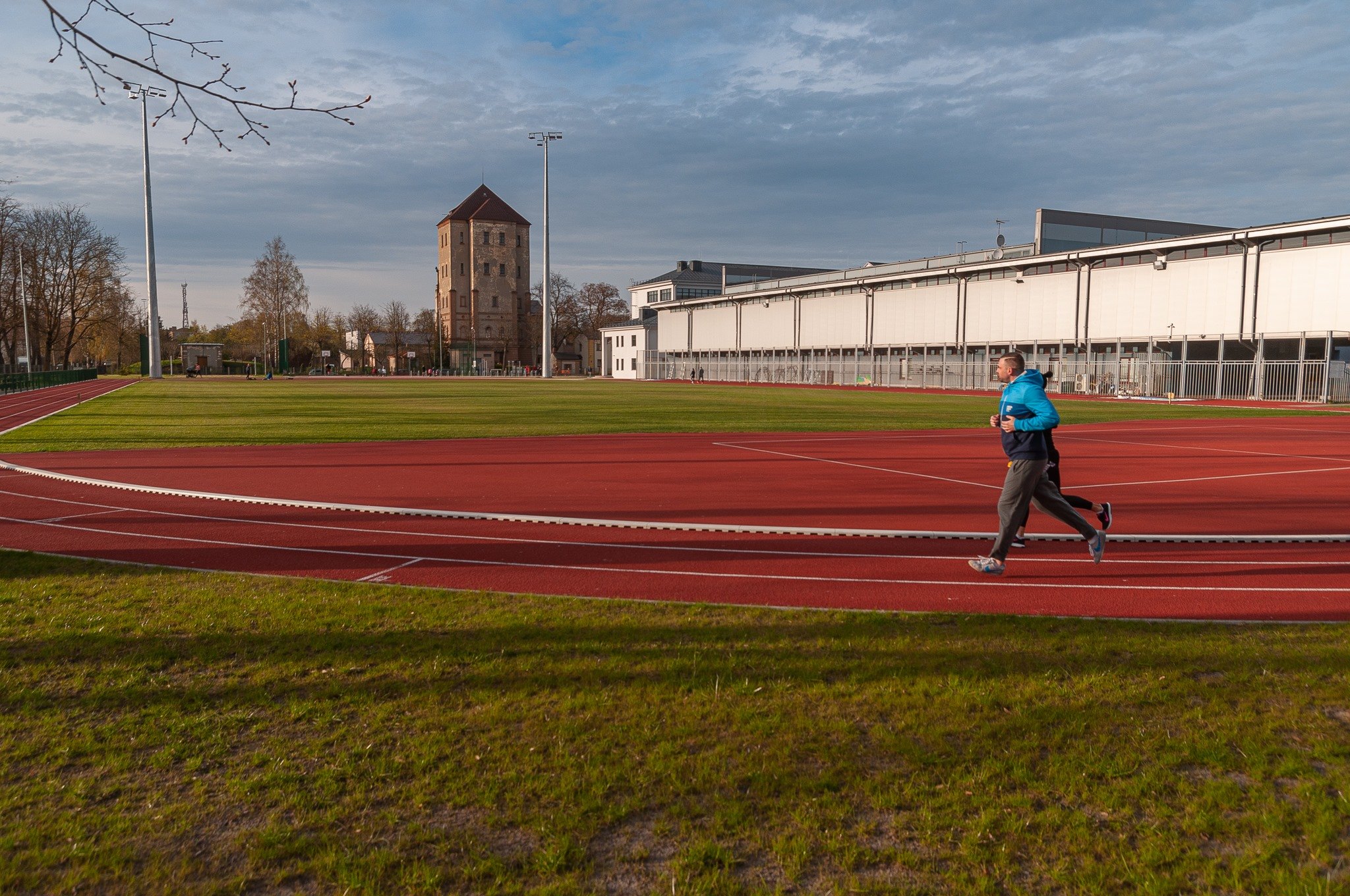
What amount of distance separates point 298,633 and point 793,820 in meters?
3.70

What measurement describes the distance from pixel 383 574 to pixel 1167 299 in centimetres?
4752

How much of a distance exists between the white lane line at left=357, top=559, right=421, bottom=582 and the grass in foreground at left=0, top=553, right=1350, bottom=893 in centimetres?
129

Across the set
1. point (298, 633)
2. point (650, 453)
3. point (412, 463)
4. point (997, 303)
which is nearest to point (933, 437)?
point (650, 453)

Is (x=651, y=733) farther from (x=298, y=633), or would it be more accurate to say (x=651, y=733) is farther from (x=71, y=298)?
(x=71, y=298)

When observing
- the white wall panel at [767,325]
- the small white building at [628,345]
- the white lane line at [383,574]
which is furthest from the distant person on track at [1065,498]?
the small white building at [628,345]

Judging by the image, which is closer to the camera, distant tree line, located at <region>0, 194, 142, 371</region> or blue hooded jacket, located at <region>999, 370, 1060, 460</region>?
blue hooded jacket, located at <region>999, 370, 1060, 460</region>

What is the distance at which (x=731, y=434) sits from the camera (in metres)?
23.2

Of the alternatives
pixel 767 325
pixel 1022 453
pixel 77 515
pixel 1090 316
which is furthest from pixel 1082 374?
pixel 77 515

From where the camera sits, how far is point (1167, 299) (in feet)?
152

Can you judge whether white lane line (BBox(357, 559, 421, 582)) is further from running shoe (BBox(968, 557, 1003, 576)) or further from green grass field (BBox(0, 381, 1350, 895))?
running shoe (BBox(968, 557, 1003, 576))

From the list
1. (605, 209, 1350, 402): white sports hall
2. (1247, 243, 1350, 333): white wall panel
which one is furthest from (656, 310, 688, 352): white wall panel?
(1247, 243, 1350, 333): white wall panel

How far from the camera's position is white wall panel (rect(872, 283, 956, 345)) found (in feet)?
196

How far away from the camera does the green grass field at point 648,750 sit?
11.5 feet

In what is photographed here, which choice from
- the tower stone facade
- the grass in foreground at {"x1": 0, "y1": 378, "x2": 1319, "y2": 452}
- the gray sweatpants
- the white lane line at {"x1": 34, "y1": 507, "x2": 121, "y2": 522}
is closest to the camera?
the gray sweatpants
